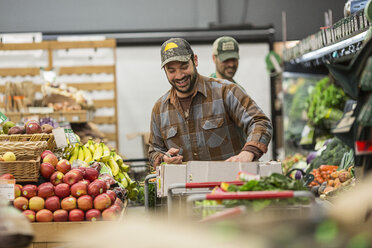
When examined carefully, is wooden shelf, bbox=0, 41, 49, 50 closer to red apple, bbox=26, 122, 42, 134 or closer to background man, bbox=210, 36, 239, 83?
background man, bbox=210, 36, 239, 83

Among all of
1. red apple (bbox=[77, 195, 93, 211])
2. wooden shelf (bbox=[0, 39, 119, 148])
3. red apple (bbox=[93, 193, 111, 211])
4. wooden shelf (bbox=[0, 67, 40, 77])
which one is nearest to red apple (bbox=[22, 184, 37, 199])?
red apple (bbox=[77, 195, 93, 211])

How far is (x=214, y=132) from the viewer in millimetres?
4754

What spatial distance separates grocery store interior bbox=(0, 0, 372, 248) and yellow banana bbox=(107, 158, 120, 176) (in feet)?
0.05

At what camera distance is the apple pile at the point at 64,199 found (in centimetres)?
409

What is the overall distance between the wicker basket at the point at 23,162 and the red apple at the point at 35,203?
0.66 feet

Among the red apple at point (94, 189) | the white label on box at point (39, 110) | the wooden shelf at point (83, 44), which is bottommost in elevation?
the red apple at point (94, 189)

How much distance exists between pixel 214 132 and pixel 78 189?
121 cm

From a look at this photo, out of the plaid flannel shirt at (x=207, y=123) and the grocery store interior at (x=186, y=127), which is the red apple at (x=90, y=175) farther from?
the plaid flannel shirt at (x=207, y=123)

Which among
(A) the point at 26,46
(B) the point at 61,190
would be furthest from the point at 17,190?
(A) the point at 26,46

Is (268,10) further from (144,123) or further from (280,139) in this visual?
(144,123)

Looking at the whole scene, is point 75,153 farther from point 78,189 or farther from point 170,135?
point 78,189

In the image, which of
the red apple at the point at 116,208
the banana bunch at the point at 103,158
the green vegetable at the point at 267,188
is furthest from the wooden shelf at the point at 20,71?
the green vegetable at the point at 267,188

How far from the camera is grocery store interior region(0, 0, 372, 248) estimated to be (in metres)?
2.20

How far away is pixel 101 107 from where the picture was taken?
34.9 feet
